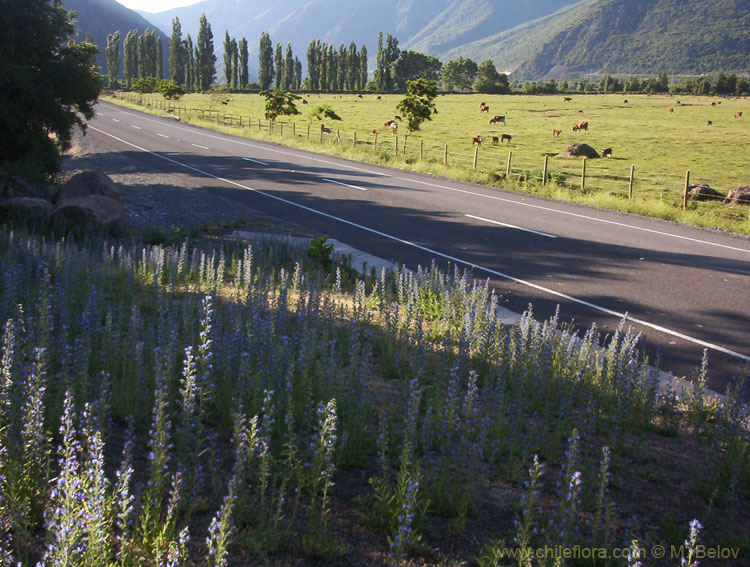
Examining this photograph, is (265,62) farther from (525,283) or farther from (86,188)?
(525,283)

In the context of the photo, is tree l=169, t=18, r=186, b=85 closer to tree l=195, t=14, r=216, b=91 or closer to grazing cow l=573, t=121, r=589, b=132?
tree l=195, t=14, r=216, b=91

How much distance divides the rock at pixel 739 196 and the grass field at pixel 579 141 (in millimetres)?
449

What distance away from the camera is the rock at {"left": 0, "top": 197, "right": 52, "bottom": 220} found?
1160 centimetres

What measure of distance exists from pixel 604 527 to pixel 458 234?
1016 centimetres

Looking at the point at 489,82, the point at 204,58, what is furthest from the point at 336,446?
the point at 489,82

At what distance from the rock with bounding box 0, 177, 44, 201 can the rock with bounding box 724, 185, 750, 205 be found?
18861 millimetres

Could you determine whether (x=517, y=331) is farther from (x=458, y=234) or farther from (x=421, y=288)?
(x=458, y=234)

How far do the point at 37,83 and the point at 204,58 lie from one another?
110m

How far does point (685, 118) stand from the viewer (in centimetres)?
6328

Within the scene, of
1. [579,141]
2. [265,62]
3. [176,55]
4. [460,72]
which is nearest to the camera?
[579,141]

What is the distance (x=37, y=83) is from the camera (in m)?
18.1

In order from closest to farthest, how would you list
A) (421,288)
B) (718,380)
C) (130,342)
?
(130,342)
(718,380)
(421,288)

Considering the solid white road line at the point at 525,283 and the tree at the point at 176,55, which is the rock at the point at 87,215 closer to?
the solid white road line at the point at 525,283

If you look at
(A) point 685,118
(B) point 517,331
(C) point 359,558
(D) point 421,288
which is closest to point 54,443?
(C) point 359,558
